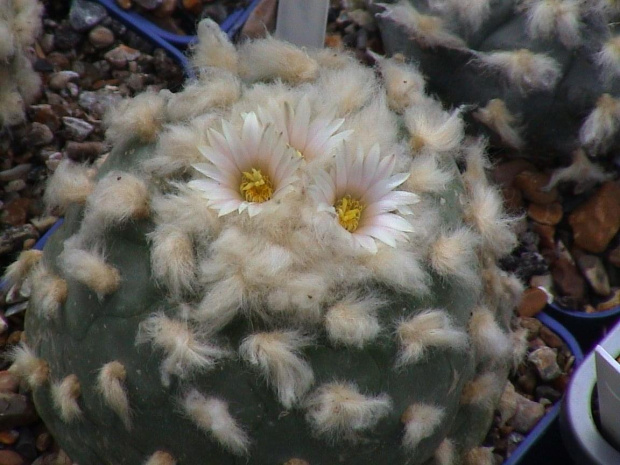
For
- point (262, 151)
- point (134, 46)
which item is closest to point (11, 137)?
point (134, 46)

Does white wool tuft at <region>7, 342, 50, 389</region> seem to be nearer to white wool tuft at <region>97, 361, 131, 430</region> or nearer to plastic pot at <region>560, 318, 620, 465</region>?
→ white wool tuft at <region>97, 361, 131, 430</region>

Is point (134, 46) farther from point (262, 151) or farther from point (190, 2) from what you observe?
point (262, 151)

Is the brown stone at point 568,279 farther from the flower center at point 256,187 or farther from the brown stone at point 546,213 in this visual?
the flower center at point 256,187

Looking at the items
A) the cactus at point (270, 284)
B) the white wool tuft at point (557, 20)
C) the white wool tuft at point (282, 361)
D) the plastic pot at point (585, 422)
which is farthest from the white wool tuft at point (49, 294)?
the white wool tuft at point (557, 20)

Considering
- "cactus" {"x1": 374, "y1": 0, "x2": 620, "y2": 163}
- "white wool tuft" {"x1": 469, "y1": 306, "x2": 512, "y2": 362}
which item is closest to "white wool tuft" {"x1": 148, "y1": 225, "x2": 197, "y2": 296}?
"white wool tuft" {"x1": 469, "y1": 306, "x2": 512, "y2": 362}

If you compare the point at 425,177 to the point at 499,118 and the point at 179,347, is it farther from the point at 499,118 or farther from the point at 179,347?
the point at 499,118

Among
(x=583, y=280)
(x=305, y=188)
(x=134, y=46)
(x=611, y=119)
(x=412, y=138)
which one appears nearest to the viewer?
(x=305, y=188)
